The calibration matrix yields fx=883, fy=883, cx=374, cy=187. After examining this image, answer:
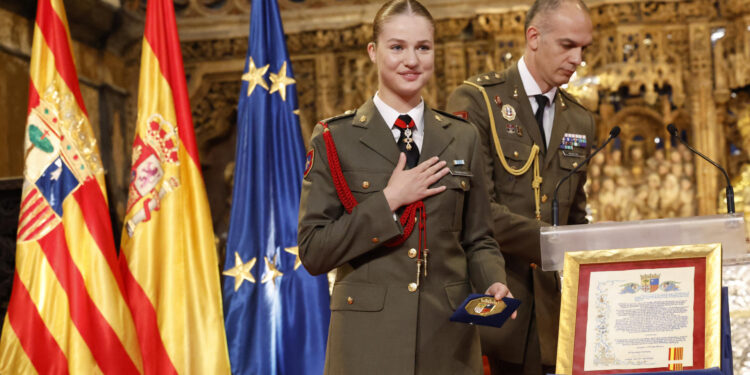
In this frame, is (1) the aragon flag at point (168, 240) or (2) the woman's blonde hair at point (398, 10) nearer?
(2) the woman's blonde hair at point (398, 10)

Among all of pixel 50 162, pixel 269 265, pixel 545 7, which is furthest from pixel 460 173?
pixel 50 162

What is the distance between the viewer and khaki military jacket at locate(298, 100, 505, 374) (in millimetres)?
1789

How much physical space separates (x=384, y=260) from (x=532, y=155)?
0.77 meters

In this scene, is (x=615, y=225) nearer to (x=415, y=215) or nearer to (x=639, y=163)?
(x=415, y=215)

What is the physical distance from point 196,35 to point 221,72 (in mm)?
306

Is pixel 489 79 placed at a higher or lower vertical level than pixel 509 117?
higher

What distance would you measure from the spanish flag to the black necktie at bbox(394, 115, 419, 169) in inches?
63.5

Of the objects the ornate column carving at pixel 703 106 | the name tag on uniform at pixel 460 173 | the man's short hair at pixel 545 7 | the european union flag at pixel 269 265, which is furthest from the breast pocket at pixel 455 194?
the ornate column carving at pixel 703 106

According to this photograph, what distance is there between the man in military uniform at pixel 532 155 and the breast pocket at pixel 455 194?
408mm

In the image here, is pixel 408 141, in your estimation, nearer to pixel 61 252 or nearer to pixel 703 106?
pixel 61 252

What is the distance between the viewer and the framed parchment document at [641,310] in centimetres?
166

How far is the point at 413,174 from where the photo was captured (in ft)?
5.96

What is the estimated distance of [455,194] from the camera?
190 centimetres

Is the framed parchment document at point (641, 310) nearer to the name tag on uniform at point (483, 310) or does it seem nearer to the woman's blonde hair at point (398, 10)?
the name tag on uniform at point (483, 310)
